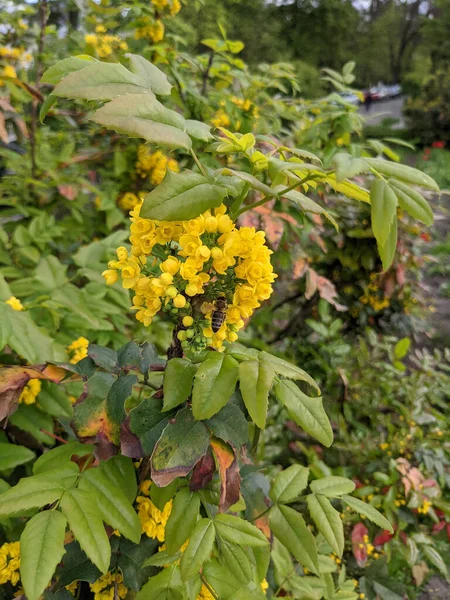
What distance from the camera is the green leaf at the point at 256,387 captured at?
2.00ft

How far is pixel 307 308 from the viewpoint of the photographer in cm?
264

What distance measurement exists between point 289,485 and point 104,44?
6.72ft

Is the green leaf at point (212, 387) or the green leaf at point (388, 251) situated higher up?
the green leaf at point (388, 251)

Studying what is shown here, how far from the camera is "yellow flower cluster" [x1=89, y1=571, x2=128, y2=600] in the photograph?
846 mm

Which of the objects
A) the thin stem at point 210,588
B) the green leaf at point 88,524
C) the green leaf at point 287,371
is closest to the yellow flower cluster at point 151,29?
the green leaf at point 287,371

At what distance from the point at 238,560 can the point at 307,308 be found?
6.56 ft

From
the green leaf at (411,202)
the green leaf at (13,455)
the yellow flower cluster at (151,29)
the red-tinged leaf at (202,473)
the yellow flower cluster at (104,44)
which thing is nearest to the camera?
the green leaf at (411,202)

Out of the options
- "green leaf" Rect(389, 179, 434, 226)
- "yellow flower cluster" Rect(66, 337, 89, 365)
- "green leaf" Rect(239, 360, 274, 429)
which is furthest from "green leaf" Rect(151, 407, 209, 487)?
"yellow flower cluster" Rect(66, 337, 89, 365)

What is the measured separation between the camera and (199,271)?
691 millimetres

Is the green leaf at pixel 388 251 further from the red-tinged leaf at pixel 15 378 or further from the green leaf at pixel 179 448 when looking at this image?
the red-tinged leaf at pixel 15 378

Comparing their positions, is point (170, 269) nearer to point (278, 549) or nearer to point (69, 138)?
point (278, 549)

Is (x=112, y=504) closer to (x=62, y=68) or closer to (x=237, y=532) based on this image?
(x=237, y=532)

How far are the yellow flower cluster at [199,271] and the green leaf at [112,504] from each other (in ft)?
0.88

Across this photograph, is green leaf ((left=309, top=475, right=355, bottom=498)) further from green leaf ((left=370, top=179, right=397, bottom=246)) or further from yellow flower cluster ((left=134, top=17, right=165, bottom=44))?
yellow flower cluster ((left=134, top=17, right=165, bottom=44))
